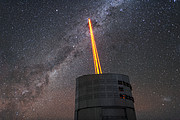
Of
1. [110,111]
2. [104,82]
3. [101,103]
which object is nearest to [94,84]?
[104,82]

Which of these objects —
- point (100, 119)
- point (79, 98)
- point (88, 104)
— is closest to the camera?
point (100, 119)

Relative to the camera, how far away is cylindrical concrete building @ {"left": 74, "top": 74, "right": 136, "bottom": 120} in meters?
43.8

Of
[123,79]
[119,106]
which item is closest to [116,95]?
[119,106]

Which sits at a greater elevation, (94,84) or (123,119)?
(94,84)

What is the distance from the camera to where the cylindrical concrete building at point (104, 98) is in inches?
1725

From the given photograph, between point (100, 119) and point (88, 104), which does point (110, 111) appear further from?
point (88, 104)

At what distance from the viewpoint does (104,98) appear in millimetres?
44656

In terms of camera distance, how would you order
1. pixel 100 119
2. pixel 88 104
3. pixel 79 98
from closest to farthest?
pixel 100 119, pixel 88 104, pixel 79 98

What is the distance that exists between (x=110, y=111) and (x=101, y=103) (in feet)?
11.3

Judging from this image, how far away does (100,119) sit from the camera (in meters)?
42.1

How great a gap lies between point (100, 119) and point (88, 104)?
574cm

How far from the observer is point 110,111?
4378 centimetres

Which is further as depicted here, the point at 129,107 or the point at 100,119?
the point at 129,107

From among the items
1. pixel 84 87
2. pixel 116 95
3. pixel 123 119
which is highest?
pixel 84 87
